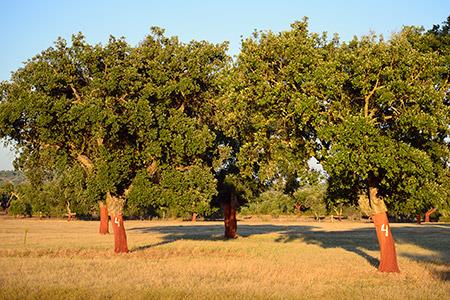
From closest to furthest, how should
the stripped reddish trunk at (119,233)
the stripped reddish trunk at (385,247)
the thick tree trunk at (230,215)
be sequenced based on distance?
the stripped reddish trunk at (385,247), the stripped reddish trunk at (119,233), the thick tree trunk at (230,215)

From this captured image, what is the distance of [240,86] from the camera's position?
2645 centimetres

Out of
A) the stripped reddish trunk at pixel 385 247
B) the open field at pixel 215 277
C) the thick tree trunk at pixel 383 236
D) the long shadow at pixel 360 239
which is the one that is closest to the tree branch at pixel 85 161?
the open field at pixel 215 277

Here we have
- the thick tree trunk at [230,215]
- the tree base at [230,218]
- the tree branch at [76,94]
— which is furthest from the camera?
the tree base at [230,218]

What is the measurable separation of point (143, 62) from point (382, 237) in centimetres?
1896

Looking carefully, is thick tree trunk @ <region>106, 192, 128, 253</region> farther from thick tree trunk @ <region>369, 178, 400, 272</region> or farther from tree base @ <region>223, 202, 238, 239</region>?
tree base @ <region>223, 202, 238, 239</region>

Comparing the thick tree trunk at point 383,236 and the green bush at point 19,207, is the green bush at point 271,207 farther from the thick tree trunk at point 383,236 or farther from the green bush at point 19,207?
the thick tree trunk at point 383,236

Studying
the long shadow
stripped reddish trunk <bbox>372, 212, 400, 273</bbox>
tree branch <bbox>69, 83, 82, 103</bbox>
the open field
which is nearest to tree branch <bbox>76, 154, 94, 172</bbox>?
tree branch <bbox>69, 83, 82, 103</bbox>

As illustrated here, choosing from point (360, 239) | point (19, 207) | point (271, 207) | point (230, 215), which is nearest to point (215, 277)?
point (230, 215)

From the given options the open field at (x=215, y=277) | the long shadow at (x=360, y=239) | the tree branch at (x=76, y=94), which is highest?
the tree branch at (x=76, y=94)

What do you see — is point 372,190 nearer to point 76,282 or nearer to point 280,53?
point 280,53

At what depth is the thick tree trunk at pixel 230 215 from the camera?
51625 millimetres

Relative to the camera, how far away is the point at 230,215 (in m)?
53.2

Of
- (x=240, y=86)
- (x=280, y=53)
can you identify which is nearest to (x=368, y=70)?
(x=280, y=53)

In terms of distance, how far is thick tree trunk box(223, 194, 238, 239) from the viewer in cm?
5162
